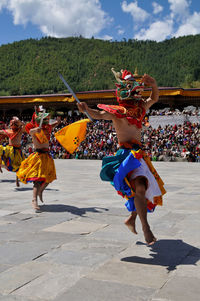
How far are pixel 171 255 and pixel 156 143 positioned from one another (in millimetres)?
19530

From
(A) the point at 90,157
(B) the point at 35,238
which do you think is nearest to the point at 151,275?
(B) the point at 35,238

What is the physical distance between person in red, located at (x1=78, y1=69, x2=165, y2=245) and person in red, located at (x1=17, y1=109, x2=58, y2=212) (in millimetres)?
2225

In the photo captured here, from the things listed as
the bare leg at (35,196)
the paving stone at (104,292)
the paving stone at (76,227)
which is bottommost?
the paving stone at (76,227)

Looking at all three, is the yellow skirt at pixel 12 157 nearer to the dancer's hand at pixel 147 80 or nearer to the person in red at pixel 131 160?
the person in red at pixel 131 160

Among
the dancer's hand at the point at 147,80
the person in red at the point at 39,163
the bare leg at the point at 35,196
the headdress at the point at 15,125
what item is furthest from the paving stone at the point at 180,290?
the headdress at the point at 15,125

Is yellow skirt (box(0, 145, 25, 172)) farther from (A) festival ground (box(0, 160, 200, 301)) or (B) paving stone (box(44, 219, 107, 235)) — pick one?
(B) paving stone (box(44, 219, 107, 235))

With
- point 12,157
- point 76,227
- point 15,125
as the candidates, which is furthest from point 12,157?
point 76,227

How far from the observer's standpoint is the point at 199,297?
2475 mm

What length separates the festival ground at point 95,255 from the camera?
260 centimetres

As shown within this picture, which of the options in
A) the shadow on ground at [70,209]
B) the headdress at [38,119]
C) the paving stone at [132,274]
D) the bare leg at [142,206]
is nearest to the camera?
the paving stone at [132,274]

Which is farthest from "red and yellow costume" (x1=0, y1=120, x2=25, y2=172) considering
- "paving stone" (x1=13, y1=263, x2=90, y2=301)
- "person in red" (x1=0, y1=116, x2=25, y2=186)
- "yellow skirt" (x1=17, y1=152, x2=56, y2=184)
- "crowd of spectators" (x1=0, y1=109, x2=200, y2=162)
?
"crowd of spectators" (x1=0, y1=109, x2=200, y2=162)

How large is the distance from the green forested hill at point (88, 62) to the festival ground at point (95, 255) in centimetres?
8643

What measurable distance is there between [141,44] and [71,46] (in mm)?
22169

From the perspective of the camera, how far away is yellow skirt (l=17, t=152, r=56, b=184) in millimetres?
5910
